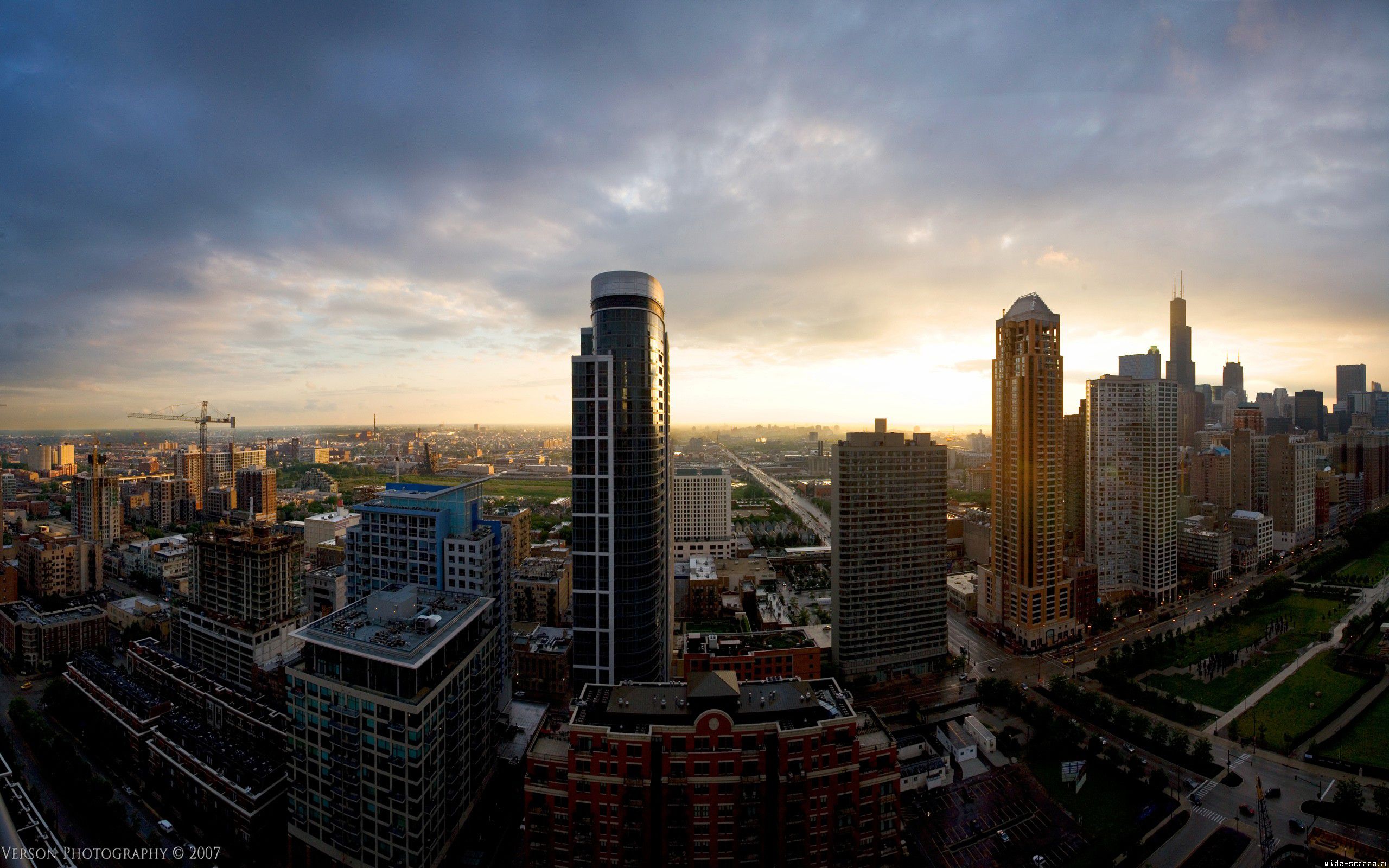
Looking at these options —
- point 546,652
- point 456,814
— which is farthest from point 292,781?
point 546,652

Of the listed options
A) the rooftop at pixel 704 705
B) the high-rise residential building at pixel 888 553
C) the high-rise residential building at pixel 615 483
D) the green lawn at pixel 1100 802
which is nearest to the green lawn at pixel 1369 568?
the high-rise residential building at pixel 888 553

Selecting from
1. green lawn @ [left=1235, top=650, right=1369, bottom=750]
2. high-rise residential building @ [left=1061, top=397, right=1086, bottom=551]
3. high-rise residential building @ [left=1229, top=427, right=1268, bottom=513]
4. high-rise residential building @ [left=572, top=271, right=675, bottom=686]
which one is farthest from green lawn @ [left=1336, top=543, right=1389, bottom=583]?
Answer: high-rise residential building @ [left=572, top=271, right=675, bottom=686]

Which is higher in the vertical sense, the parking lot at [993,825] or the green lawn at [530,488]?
the green lawn at [530,488]

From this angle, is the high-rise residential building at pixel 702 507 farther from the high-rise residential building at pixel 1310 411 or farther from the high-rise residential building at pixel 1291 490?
the high-rise residential building at pixel 1310 411

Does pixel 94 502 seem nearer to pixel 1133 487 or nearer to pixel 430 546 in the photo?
pixel 430 546

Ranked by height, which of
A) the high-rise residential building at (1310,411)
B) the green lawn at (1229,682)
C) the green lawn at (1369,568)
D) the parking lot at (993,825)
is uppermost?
the high-rise residential building at (1310,411)

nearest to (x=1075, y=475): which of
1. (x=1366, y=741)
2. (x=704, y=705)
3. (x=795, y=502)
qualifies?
(x=1366, y=741)
